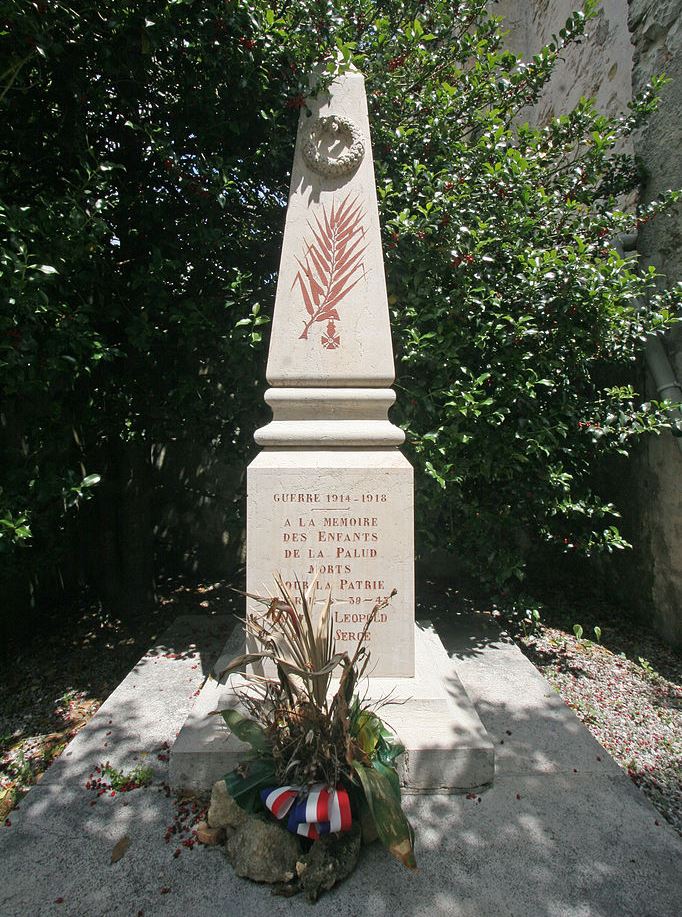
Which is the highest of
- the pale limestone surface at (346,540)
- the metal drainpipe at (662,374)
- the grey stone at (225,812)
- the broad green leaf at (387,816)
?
the metal drainpipe at (662,374)

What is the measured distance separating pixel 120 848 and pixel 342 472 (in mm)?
1649

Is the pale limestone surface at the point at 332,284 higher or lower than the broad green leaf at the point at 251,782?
higher

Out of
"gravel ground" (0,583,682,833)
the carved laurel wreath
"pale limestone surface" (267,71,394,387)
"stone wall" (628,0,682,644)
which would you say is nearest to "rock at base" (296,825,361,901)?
"gravel ground" (0,583,682,833)

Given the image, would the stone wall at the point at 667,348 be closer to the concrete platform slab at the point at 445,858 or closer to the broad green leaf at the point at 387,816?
the concrete platform slab at the point at 445,858

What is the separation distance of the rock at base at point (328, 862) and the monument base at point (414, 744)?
408 millimetres

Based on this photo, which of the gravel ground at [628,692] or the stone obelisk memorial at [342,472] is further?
the gravel ground at [628,692]

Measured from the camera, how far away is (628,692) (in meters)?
3.40

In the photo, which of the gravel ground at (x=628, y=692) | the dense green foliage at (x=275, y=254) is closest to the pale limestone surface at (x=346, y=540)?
the dense green foliage at (x=275, y=254)

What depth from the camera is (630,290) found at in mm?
3623

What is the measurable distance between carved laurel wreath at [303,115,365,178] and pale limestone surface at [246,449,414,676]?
Answer: 5.01 feet

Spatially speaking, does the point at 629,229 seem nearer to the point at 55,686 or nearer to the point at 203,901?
the point at 203,901

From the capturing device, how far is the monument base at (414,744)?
7.08ft

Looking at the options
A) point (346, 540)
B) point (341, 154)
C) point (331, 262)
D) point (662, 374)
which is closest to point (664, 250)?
point (662, 374)

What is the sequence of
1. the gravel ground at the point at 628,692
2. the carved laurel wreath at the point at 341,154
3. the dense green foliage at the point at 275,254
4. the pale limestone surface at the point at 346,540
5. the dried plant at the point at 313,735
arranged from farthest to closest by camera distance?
the dense green foliage at the point at 275,254, the carved laurel wreath at the point at 341,154, the gravel ground at the point at 628,692, the pale limestone surface at the point at 346,540, the dried plant at the point at 313,735
